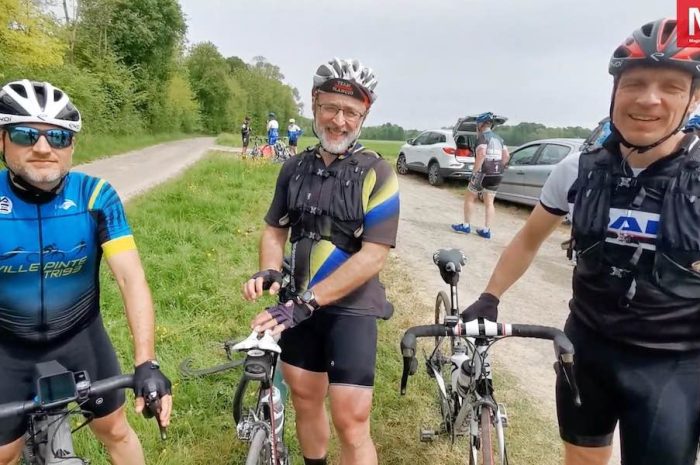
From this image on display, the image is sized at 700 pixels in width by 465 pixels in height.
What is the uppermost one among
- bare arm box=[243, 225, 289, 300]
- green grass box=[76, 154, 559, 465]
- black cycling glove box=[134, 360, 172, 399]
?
bare arm box=[243, 225, 289, 300]

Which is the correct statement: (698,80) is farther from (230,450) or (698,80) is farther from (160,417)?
(230,450)

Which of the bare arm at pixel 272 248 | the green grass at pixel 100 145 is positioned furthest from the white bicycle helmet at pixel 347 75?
the green grass at pixel 100 145

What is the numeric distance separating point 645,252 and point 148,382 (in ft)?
5.99

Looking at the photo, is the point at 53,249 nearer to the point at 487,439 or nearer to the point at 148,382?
the point at 148,382

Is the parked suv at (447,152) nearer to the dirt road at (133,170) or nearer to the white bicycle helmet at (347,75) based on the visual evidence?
the dirt road at (133,170)

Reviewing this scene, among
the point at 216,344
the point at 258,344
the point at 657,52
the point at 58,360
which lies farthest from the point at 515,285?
the point at 58,360

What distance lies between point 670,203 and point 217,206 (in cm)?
807

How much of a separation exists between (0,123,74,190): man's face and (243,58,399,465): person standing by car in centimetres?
93

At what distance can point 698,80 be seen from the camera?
5.69 feet

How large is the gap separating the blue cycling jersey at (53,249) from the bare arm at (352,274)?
89 centimetres

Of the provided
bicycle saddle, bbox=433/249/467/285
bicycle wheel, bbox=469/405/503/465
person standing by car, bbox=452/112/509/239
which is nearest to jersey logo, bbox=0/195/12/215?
bicycle saddle, bbox=433/249/467/285

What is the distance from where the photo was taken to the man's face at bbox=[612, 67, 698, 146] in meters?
1.73

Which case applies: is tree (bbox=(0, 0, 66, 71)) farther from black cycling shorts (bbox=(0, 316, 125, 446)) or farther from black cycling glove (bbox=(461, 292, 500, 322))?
black cycling glove (bbox=(461, 292, 500, 322))

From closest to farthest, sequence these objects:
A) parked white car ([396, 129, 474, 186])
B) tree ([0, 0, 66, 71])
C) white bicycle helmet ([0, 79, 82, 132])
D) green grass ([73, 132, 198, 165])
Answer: white bicycle helmet ([0, 79, 82, 132]) < parked white car ([396, 129, 474, 186]) < tree ([0, 0, 66, 71]) < green grass ([73, 132, 198, 165])
